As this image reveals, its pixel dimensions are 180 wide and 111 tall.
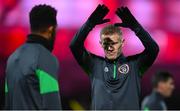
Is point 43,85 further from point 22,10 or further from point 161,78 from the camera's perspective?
point 22,10

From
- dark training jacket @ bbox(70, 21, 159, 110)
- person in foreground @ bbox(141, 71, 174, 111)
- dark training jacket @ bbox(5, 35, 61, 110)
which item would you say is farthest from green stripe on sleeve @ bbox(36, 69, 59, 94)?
person in foreground @ bbox(141, 71, 174, 111)

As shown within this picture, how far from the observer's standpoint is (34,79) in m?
4.26

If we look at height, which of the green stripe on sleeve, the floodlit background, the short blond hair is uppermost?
the floodlit background

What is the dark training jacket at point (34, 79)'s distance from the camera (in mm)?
4238

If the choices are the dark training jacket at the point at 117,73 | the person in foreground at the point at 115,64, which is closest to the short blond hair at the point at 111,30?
the person in foreground at the point at 115,64

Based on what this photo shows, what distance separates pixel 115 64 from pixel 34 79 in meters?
1.07

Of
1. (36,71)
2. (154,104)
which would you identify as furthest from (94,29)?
(36,71)

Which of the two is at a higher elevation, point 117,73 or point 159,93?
point 117,73

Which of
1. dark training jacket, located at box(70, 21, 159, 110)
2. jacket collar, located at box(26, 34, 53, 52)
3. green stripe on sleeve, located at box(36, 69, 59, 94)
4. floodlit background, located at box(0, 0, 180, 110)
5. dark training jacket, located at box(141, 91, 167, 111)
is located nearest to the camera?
green stripe on sleeve, located at box(36, 69, 59, 94)

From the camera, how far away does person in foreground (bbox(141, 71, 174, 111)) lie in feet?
27.8

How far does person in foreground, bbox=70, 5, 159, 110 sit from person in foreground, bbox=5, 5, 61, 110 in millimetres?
706

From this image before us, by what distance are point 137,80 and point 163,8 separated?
6.61 meters

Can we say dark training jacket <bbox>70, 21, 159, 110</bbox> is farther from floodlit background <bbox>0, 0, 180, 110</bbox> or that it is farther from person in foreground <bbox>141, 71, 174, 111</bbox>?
floodlit background <bbox>0, 0, 180, 110</bbox>

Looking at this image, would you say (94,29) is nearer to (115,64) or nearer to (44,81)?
(115,64)
